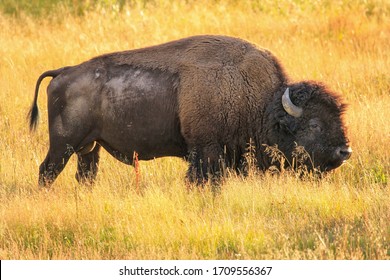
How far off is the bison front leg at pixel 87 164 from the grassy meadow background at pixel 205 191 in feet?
0.46

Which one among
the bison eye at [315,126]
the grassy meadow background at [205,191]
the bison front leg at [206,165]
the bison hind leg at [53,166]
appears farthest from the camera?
the bison hind leg at [53,166]

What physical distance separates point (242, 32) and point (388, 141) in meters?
6.10

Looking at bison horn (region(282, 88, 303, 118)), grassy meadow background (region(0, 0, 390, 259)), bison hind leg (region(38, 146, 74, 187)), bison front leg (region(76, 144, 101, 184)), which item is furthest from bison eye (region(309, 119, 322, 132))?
bison hind leg (region(38, 146, 74, 187))

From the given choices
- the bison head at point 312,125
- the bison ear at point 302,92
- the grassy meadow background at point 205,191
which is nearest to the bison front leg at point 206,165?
the grassy meadow background at point 205,191

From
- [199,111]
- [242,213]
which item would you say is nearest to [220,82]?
[199,111]

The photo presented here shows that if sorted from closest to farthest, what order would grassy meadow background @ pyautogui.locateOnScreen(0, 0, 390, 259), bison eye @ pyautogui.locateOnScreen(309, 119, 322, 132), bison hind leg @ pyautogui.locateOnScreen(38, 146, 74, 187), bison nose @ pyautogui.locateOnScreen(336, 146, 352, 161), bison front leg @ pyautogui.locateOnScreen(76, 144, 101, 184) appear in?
grassy meadow background @ pyautogui.locateOnScreen(0, 0, 390, 259) → bison nose @ pyautogui.locateOnScreen(336, 146, 352, 161) → bison eye @ pyautogui.locateOnScreen(309, 119, 322, 132) → bison hind leg @ pyautogui.locateOnScreen(38, 146, 74, 187) → bison front leg @ pyautogui.locateOnScreen(76, 144, 101, 184)

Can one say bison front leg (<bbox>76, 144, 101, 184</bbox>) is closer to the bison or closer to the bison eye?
the bison

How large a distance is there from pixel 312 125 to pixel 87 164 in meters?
2.38

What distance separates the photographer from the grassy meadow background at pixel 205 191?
6641 mm

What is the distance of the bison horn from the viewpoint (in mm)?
8252

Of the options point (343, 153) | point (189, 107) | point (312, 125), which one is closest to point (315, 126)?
point (312, 125)

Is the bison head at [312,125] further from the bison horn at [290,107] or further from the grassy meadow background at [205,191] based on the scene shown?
the grassy meadow background at [205,191]

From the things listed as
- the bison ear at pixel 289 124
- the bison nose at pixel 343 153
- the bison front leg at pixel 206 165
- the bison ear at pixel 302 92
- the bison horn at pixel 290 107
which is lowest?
the bison front leg at pixel 206 165

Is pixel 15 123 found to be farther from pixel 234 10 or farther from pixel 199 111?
pixel 234 10
